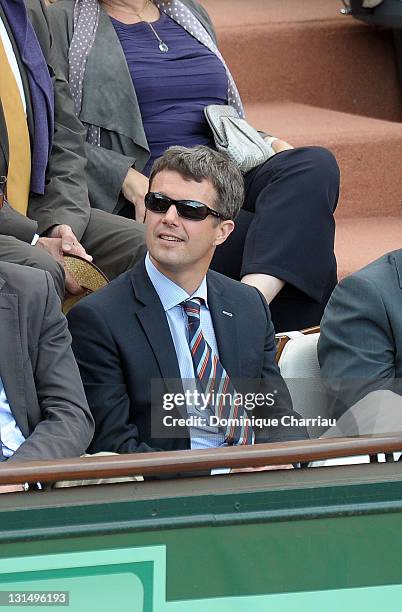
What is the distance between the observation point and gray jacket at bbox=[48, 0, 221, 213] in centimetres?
381

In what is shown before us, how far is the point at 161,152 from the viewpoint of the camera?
389cm

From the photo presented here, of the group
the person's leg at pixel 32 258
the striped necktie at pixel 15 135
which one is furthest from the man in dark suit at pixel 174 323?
the striped necktie at pixel 15 135

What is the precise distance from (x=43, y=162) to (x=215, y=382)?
1234mm

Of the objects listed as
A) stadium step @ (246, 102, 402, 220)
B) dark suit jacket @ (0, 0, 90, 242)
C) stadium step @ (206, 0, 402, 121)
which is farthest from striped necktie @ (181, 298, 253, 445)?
stadium step @ (206, 0, 402, 121)

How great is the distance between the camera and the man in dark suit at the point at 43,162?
3.42 metres

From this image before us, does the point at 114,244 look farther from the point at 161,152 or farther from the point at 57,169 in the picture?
the point at 161,152

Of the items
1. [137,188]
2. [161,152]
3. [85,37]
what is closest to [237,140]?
[161,152]

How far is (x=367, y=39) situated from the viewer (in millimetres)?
5094

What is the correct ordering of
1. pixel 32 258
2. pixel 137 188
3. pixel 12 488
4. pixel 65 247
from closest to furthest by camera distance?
pixel 12 488, pixel 32 258, pixel 65 247, pixel 137 188

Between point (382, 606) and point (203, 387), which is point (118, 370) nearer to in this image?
point (203, 387)

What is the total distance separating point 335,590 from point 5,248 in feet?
4.53

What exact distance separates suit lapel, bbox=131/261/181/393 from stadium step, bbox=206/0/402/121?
7.59 feet

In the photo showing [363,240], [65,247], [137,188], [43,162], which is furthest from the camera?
[363,240]

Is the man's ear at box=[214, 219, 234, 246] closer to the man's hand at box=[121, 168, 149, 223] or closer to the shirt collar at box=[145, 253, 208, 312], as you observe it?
the shirt collar at box=[145, 253, 208, 312]
